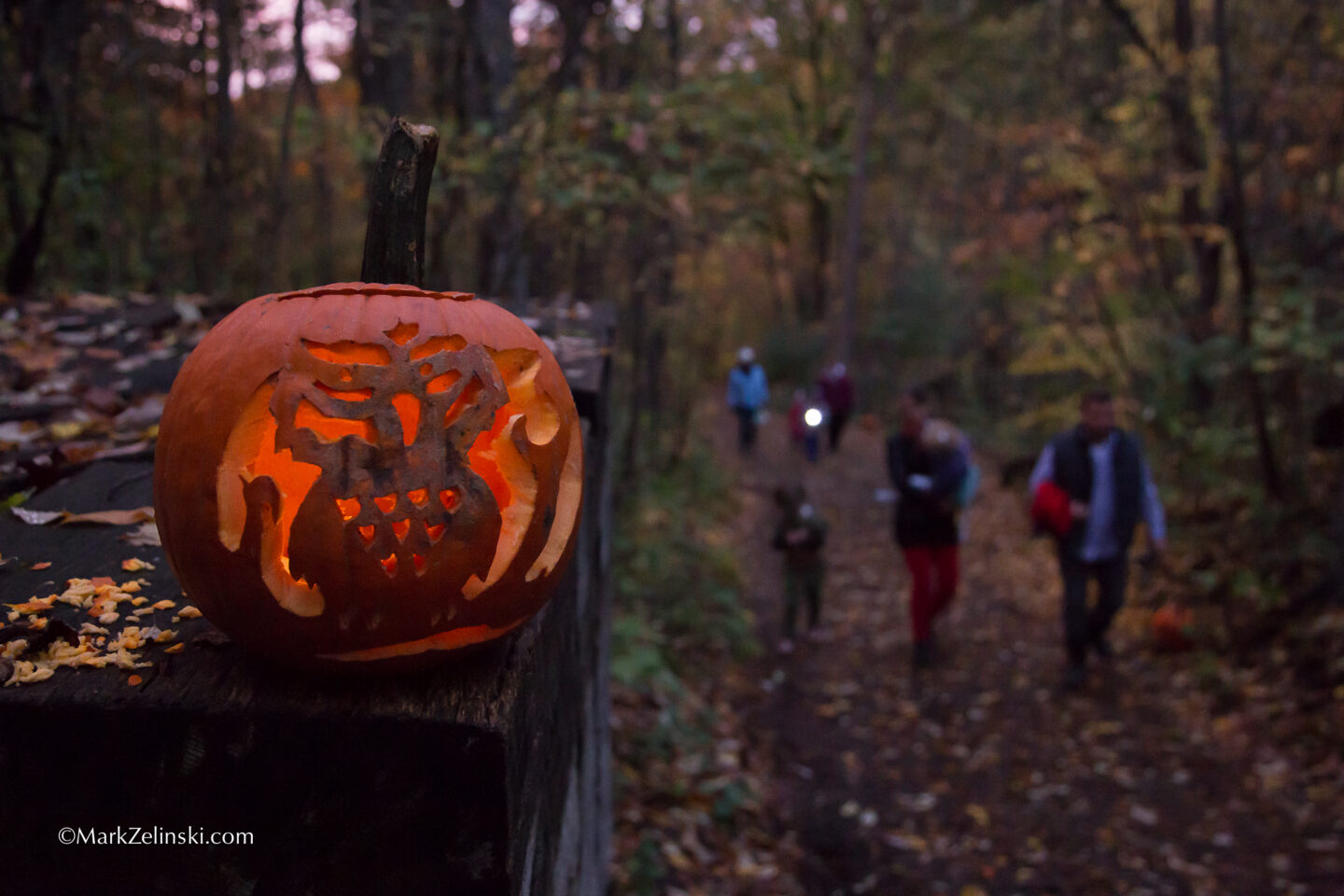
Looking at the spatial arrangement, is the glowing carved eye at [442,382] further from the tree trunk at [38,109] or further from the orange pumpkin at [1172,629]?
the orange pumpkin at [1172,629]

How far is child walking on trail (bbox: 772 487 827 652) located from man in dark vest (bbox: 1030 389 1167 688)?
7.19 ft

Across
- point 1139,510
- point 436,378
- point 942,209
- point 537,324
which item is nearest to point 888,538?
point 1139,510

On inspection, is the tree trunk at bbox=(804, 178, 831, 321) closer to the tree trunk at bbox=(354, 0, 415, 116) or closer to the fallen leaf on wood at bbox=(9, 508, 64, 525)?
the tree trunk at bbox=(354, 0, 415, 116)

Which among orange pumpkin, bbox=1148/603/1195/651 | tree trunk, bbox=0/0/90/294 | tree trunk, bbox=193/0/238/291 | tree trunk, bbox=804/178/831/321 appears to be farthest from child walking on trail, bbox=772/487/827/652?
tree trunk, bbox=804/178/831/321

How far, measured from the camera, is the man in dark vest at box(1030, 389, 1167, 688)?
20.5ft

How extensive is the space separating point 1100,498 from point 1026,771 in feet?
6.33

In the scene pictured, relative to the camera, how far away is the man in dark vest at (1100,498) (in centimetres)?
624

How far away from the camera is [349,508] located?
1.40 meters

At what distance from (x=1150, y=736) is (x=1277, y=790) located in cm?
86

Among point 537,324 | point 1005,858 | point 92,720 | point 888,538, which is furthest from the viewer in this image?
point 888,538

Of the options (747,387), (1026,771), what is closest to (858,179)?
(747,387)

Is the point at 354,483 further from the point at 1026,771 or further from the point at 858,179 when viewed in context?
the point at 858,179

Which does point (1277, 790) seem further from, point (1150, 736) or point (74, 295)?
point (74, 295)

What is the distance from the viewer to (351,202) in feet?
38.8
